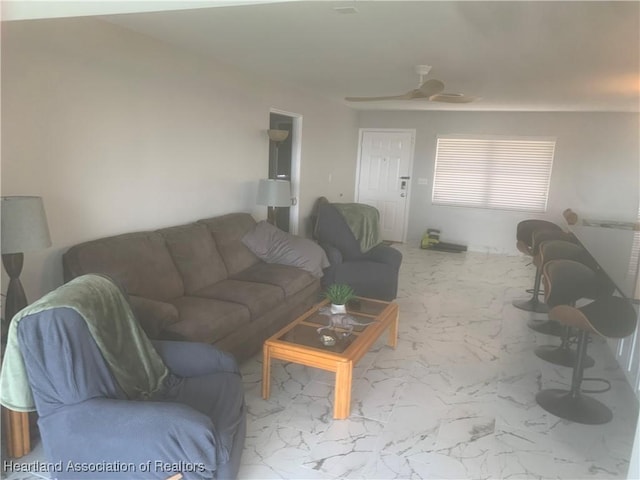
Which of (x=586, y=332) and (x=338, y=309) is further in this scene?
(x=338, y=309)

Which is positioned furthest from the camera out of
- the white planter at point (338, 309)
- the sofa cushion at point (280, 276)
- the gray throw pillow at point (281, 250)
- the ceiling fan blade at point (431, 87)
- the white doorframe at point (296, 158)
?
the white doorframe at point (296, 158)

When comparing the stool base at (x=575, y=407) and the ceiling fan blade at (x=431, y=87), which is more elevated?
the ceiling fan blade at (x=431, y=87)

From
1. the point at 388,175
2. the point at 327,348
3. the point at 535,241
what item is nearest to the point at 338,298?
the point at 327,348

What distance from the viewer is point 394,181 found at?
7938mm

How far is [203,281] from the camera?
363 centimetres

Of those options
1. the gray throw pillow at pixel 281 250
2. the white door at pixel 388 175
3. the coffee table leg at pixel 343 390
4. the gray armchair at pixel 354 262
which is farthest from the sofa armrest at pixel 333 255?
the white door at pixel 388 175

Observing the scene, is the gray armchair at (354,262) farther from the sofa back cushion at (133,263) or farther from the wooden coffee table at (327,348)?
the sofa back cushion at (133,263)

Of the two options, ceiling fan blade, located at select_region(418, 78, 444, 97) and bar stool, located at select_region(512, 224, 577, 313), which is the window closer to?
bar stool, located at select_region(512, 224, 577, 313)

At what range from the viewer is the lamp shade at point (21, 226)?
7.07 ft

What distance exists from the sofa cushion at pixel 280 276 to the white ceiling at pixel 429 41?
72.2 inches

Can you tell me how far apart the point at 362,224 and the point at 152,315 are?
10.1 feet

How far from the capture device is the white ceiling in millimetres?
2562

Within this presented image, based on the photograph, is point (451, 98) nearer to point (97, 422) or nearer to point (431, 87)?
point (431, 87)

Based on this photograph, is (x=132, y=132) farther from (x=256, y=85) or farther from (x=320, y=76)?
(x=320, y=76)
